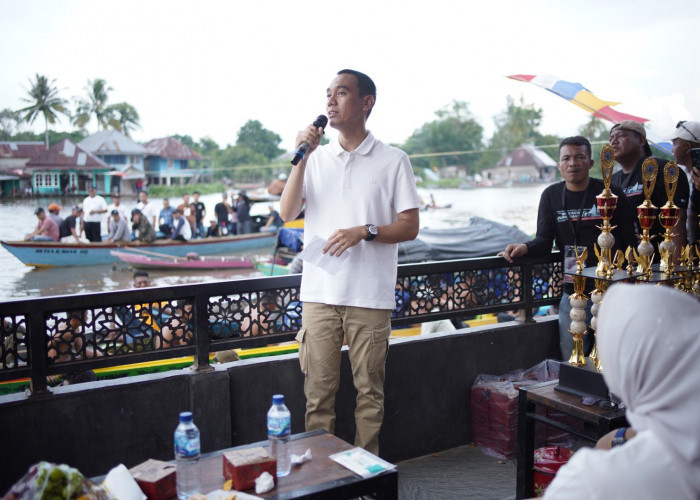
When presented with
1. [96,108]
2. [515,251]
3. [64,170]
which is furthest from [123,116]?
[515,251]

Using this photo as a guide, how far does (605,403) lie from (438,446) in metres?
1.65

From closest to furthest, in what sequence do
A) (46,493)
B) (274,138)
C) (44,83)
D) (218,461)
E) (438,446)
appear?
(46,493) → (218,461) → (438,446) → (44,83) → (274,138)

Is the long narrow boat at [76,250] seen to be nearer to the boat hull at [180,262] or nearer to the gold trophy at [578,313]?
the boat hull at [180,262]

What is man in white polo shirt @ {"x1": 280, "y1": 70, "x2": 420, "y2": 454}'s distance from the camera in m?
3.08

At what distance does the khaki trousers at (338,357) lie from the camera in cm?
310

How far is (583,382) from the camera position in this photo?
2.88 metres

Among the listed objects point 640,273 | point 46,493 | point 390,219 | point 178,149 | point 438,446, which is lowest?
point 438,446

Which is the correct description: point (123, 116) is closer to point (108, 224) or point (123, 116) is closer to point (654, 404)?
point (108, 224)

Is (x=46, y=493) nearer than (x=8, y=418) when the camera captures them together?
Yes

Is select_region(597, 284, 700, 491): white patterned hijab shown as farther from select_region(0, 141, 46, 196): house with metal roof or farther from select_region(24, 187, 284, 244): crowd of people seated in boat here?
select_region(0, 141, 46, 196): house with metal roof

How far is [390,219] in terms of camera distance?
3.17 metres

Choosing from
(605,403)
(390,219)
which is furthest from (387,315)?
(605,403)

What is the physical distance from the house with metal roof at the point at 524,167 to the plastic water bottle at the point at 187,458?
42393 mm

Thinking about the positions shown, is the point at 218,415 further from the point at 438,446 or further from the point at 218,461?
the point at 438,446
